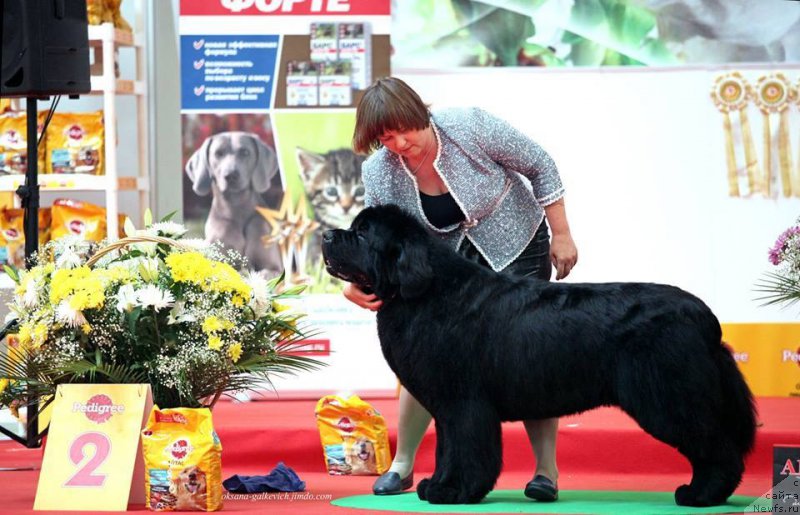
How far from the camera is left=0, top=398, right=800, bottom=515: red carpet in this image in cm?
414

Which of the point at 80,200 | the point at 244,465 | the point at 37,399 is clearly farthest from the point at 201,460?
the point at 80,200

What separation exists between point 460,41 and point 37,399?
3.13 meters

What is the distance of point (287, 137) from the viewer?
612 cm

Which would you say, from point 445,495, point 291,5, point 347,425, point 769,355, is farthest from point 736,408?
point 291,5

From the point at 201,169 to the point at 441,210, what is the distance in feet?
8.58

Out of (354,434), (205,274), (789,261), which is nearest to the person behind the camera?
(205,274)

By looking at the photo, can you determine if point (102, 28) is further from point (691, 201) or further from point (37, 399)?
point (691, 201)

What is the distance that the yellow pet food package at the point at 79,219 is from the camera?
19.6 feet

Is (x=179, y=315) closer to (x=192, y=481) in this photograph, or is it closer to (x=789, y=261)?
(x=192, y=481)

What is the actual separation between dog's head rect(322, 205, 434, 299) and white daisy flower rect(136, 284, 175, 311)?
0.49 metres

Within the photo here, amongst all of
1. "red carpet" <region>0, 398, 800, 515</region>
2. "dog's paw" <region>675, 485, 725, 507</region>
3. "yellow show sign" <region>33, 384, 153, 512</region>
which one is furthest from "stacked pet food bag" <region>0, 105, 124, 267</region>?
"dog's paw" <region>675, 485, 725, 507</region>

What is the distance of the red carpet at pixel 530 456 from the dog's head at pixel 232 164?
1.43 meters

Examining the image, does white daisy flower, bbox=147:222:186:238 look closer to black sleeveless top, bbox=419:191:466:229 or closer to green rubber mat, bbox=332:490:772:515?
black sleeveless top, bbox=419:191:466:229

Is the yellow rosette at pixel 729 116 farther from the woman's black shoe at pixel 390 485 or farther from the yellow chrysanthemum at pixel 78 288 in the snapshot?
the yellow chrysanthemum at pixel 78 288
